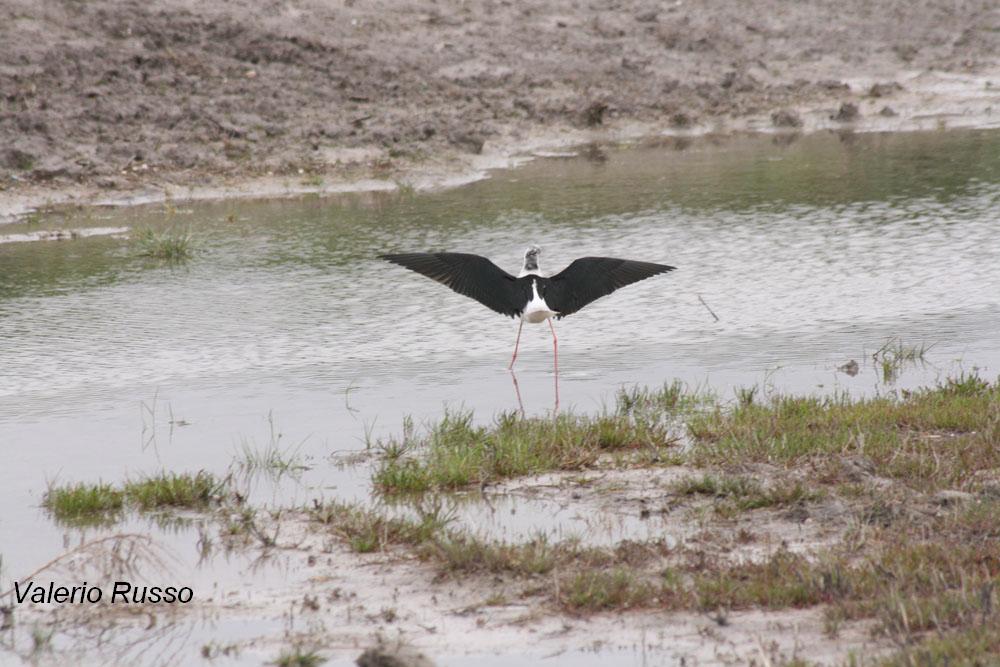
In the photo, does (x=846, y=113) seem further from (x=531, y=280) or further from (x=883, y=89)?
(x=531, y=280)

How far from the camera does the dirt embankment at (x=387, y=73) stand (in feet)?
55.7

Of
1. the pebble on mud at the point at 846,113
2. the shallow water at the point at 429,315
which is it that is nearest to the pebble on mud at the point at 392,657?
the shallow water at the point at 429,315

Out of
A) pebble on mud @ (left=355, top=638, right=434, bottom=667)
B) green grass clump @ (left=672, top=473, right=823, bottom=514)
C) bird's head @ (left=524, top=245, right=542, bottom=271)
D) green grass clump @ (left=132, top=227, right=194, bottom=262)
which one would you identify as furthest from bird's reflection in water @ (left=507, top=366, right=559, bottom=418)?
green grass clump @ (left=132, top=227, right=194, bottom=262)

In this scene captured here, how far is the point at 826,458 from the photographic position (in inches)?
276

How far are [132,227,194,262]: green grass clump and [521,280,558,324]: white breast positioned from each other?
5.54m

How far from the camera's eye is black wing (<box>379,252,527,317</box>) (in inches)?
364

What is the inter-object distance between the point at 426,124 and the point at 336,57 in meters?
2.15

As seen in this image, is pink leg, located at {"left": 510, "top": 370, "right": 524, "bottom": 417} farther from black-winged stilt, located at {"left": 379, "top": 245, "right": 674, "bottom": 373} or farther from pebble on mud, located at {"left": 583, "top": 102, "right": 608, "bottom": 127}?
pebble on mud, located at {"left": 583, "top": 102, "right": 608, "bottom": 127}

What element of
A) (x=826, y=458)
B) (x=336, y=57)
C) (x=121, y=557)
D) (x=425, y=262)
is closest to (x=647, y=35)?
(x=336, y=57)

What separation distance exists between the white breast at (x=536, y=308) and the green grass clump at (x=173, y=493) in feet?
9.36

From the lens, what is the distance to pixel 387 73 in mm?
19344

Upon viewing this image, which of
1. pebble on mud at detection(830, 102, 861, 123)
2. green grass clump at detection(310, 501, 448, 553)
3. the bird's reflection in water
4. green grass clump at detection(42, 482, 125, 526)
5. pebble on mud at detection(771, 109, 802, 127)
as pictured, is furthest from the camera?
pebble on mud at detection(830, 102, 861, 123)

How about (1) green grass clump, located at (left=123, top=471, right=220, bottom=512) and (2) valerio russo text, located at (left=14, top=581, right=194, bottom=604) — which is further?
(1) green grass clump, located at (left=123, top=471, right=220, bottom=512)

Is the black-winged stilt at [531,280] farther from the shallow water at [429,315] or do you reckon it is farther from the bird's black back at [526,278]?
the shallow water at [429,315]
